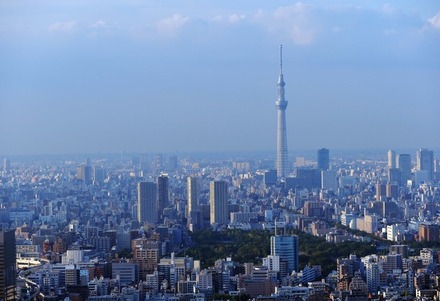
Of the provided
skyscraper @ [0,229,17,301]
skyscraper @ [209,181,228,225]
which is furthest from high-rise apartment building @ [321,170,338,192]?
skyscraper @ [0,229,17,301]

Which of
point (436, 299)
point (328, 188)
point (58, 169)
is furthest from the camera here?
point (328, 188)

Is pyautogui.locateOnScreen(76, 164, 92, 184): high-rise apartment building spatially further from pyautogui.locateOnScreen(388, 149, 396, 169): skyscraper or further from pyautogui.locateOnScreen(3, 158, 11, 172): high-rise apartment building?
pyautogui.locateOnScreen(388, 149, 396, 169): skyscraper

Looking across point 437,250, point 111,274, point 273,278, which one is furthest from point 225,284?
point 437,250

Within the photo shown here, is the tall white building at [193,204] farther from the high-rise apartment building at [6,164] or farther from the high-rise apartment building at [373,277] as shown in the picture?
the high-rise apartment building at [373,277]

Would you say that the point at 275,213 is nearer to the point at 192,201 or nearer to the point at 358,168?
the point at 192,201

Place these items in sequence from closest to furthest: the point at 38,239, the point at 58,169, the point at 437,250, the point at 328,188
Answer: the point at 437,250, the point at 38,239, the point at 58,169, the point at 328,188

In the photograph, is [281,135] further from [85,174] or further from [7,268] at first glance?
[7,268]

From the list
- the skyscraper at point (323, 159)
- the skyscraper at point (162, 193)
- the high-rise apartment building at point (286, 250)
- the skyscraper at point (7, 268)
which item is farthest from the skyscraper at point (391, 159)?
the skyscraper at point (7, 268)

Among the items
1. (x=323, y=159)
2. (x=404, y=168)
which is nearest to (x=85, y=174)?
(x=323, y=159)
